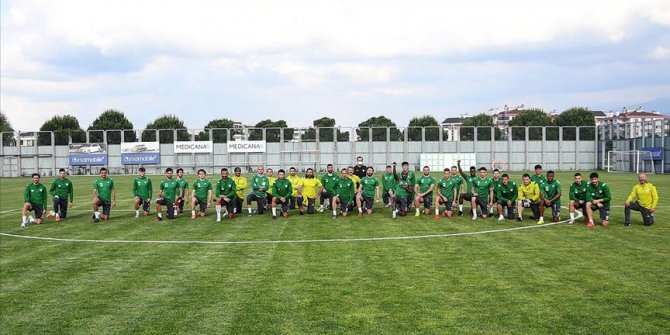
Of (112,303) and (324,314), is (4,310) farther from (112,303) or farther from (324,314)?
(324,314)

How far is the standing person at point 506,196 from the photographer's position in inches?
845

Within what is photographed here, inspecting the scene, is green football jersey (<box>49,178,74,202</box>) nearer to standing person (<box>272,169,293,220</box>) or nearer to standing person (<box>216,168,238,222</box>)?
standing person (<box>216,168,238,222</box>)

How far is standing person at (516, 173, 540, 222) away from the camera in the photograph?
20844 millimetres

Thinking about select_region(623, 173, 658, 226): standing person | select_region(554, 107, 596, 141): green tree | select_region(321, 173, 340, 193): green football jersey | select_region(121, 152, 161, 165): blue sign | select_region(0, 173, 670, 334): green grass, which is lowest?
select_region(0, 173, 670, 334): green grass

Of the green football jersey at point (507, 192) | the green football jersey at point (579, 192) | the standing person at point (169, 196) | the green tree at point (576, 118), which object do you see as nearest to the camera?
the green football jersey at point (579, 192)

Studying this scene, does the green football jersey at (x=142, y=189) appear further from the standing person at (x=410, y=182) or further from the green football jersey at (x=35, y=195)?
the standing person at (x=410, y=182)

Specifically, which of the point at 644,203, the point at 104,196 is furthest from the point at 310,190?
the point at 644,203

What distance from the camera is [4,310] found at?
10.4 meters

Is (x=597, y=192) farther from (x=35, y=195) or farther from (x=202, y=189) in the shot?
(x=35, y=195)

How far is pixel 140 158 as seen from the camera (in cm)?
7144

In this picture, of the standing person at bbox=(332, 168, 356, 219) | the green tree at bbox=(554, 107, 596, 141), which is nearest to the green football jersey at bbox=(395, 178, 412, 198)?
the standing person at bbox=(332, 168, 356, 219)

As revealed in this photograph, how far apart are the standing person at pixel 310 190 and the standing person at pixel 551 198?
830 cm

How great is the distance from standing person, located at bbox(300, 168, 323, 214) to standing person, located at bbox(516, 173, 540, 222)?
24.8ft

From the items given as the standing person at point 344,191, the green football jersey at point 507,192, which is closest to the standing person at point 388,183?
the standing person at point 344,191
